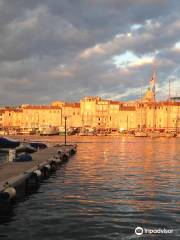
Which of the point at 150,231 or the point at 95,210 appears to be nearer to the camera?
the point at 150,231

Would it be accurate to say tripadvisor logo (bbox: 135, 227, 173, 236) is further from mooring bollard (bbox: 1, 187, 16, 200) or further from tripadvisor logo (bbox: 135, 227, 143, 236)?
mooring bollard (bbox: 1, 187, 16, 200)

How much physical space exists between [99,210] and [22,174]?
784cm

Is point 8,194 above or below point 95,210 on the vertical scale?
above

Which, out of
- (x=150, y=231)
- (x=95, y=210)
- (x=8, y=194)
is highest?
(x=8, y=194)

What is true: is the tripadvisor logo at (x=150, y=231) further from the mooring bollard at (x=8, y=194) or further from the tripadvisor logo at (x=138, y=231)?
the mooring bollard at (x=8, y=194)

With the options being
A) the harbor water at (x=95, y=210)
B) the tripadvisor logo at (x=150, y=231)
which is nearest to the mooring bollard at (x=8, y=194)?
the harbor water at (x=95, y=210)

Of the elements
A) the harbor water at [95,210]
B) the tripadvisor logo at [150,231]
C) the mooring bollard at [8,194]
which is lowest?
the tripadvisor logo at [150,231]

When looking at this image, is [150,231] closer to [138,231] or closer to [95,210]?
[138,231]

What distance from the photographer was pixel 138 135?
188500 mm

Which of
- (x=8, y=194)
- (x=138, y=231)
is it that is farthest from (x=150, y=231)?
(x=8, y=194)

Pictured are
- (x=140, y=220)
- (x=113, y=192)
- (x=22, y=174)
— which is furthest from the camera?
(x=22, y=174)

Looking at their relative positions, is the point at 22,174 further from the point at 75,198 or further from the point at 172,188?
the point at 172,188

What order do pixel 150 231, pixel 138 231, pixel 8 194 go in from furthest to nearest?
pixel 8 194 < pixel 150 231 < pixel 138 231

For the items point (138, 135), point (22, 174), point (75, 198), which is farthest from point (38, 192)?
point (138, 135)
